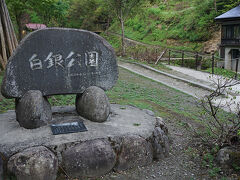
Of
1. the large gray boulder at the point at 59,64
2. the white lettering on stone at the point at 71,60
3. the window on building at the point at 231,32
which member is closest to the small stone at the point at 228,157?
the large gray boulder at the point at 59,64

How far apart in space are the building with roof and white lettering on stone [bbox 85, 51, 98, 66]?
17763 millimetres

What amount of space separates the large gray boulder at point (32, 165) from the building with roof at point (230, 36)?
19581 millimetres

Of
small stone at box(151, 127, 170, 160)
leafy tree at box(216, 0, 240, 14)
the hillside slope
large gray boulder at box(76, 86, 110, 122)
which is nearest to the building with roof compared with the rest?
the hillside slope

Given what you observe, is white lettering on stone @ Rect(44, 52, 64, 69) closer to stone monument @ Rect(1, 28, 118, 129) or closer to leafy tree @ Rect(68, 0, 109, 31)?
stone monument @ Rect(1, 28, 118, 129)

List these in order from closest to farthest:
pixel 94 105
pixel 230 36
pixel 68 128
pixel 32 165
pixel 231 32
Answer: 1. pixel 32 165
2. pixel 68 128
3. pixel 94 105
4. pixel 231 32
5. pixel 230 36

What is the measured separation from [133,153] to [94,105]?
50.8 inches

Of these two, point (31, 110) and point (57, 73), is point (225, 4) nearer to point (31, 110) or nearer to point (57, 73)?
point (57, 73)

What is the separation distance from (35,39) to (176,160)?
3.73 metres

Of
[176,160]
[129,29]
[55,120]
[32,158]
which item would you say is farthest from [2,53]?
[129,29]

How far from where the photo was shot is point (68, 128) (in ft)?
16.1

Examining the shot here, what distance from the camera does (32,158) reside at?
3.98 meters

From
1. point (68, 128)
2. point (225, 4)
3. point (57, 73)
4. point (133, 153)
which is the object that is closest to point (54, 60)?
point (57, 73)

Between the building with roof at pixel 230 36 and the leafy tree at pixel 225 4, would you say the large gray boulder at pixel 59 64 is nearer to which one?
the building with roof at pixel 230 36

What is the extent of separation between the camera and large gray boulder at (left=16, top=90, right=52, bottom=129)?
476 centimetres
